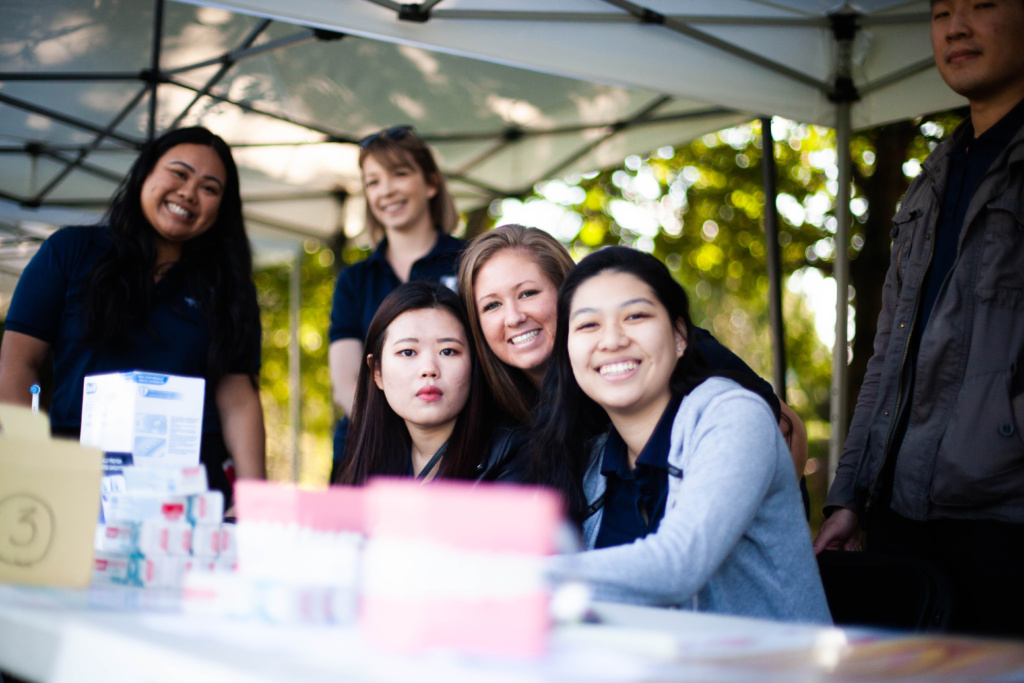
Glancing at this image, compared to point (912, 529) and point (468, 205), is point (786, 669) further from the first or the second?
point (468, 205)

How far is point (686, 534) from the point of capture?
1455mm

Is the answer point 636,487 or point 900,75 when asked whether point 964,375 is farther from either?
point 900,75

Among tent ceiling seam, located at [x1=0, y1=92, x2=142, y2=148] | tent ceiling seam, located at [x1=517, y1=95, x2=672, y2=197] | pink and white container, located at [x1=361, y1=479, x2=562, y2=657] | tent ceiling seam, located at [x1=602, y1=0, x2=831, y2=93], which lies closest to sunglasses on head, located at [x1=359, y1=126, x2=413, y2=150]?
tent ceiling seam, located at [x1=602, y1=0, x2=831, y2=93]

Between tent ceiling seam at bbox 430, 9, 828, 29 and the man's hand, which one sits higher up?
tent ceiling seam at bbox 430, 9, 828, 29

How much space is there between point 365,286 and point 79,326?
1.19m

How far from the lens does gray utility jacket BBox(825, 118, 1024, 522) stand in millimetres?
1976

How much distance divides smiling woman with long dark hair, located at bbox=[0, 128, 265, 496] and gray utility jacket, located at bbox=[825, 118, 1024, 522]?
183 cm

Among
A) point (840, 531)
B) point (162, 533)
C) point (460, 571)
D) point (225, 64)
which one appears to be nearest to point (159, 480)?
point (162, 533)

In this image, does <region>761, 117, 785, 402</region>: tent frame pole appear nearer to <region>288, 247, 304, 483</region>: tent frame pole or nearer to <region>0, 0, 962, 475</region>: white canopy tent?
<region>0, 0, 962, 475</region>: white canopy tent

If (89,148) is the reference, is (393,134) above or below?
below

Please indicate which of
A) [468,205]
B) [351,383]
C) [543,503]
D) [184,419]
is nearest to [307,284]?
[468,205]

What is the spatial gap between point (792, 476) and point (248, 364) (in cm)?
182

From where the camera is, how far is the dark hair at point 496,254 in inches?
99.0

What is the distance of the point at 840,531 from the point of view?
2299 millimetres
